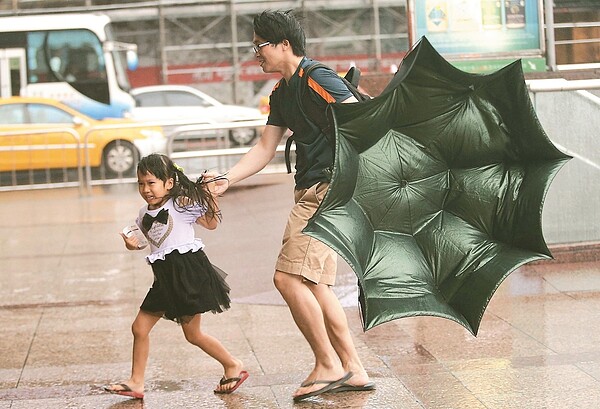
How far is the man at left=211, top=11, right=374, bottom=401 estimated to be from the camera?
534 centimetres

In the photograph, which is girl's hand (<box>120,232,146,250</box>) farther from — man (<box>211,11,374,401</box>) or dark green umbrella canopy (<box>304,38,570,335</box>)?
dark green umbrella canopy (<box>304,38,570,335</box>)

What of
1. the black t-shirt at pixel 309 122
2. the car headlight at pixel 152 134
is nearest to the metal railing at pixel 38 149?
the car headlight at pixel 152 134

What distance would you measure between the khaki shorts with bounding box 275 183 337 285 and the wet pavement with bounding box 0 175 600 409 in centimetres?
60

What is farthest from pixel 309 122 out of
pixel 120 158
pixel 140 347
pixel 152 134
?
pixel 120 158

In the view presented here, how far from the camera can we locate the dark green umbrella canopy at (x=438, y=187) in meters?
4.81

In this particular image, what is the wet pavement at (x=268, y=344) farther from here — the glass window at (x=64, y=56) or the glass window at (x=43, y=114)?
the glass window at (x=64, y=56)

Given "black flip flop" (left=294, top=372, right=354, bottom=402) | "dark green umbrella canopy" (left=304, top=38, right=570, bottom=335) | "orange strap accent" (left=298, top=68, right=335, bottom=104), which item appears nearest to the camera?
"dark green umbrella canopy" (left=304, top=38, right=570, bottom=335)

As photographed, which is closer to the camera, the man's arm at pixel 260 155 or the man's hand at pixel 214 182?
the man's hand at pixel 214 182

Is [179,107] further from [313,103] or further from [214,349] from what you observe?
[313,103]

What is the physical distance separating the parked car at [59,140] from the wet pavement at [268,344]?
9.55 metres

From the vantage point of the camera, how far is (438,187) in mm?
5090

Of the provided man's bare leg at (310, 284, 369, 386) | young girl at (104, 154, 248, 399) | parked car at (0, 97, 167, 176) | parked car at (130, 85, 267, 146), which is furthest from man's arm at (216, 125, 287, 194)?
parked car at (130, 85, 267, 146)

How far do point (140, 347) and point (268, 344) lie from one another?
131 cm

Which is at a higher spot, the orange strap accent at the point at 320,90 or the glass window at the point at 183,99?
the glass window at the point at 183,99
